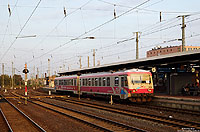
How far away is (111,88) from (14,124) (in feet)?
35.8

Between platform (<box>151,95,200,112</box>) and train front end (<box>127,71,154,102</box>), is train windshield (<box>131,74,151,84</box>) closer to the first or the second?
train front end (<box>127,71,154,102</box>)

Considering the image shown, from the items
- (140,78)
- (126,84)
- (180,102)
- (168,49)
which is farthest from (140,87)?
(168,49)

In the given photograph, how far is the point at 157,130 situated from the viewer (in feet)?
35.4

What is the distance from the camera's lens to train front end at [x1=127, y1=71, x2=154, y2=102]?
798 inches

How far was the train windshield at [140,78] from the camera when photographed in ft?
67.2

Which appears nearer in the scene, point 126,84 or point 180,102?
point 180,102

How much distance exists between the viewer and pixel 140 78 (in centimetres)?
2088

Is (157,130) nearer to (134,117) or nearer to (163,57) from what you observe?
(134,117)

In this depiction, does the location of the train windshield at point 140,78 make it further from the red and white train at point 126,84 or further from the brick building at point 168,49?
the brick building at point 168,49

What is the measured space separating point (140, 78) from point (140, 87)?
30.1 inches

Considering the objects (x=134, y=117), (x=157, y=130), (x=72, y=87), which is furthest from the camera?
(x=72, y=87)

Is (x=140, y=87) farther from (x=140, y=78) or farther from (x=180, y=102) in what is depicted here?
(x=180, y=102)

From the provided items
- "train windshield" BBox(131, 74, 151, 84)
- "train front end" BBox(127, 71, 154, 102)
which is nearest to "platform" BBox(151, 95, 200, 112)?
"train front end" BBox(127, 71, 154, 102)

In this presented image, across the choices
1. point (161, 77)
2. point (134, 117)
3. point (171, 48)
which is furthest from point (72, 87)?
point (171, 48)
